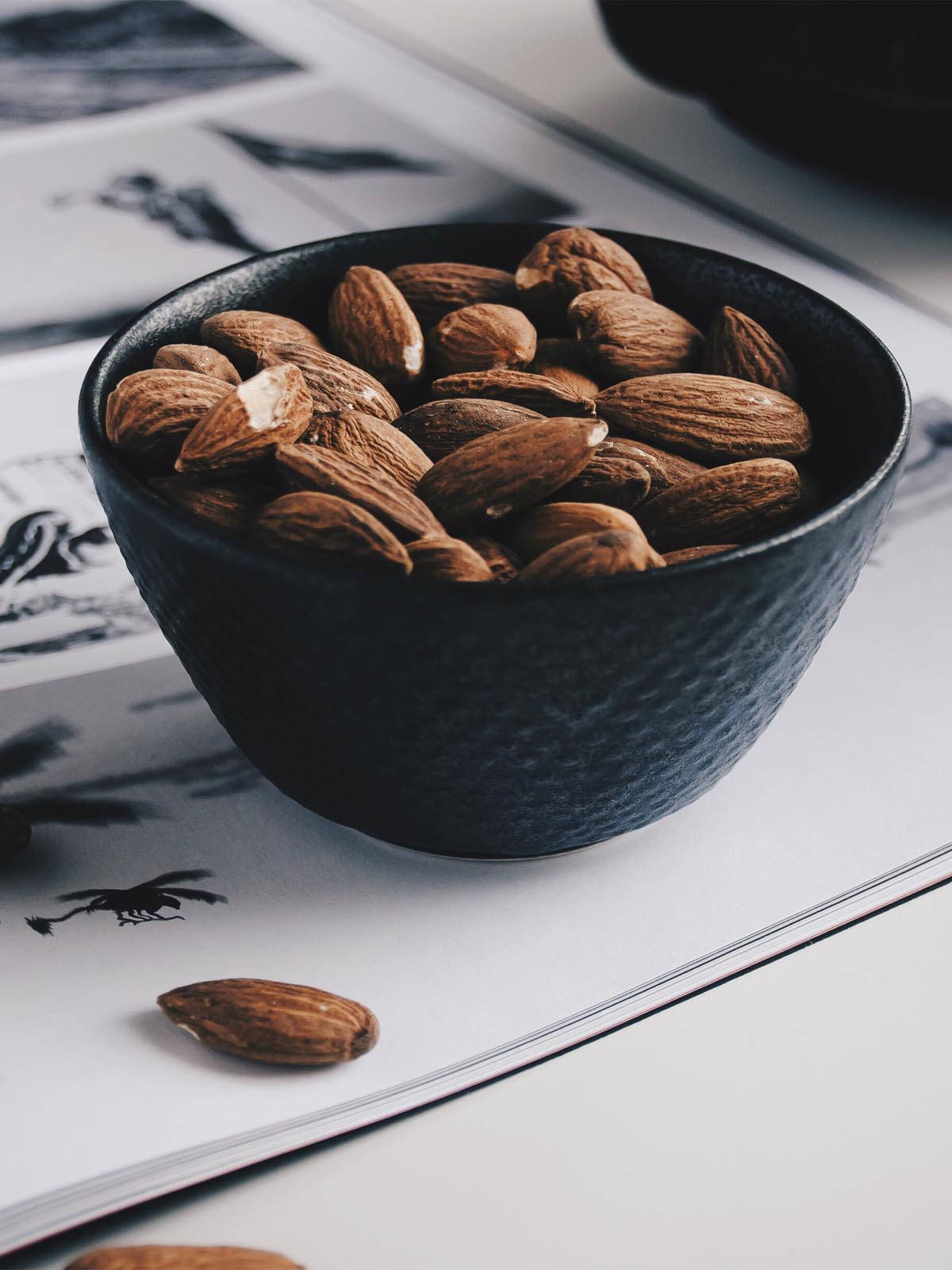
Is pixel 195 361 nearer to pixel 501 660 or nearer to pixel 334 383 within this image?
pixel 334 383

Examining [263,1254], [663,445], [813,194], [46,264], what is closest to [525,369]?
[663,445]

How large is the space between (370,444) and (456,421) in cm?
3

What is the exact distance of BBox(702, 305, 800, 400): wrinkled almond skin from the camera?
53 centimetres

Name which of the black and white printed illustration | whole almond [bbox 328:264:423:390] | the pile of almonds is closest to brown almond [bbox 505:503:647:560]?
the pile of almonds

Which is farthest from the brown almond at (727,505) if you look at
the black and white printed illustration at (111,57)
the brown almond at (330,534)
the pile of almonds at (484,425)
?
the black and white printed illustration at (111,57)

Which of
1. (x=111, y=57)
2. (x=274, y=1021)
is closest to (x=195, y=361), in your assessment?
(x=274, y=1021)

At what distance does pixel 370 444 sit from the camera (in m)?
0.48

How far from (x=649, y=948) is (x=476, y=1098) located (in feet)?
0.27

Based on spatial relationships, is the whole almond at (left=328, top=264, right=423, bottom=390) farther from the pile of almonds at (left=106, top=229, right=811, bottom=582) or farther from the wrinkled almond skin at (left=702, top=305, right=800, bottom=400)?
the wrinkled almond skin at (left=702, top=305, right=800, bottom=400)

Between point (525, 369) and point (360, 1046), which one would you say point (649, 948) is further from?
point (525, 369)

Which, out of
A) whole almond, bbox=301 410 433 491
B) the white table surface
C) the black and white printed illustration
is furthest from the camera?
the black and white printed illustration

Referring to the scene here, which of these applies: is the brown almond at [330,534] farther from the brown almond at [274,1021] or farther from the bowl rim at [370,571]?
the brown almond at [274,1021]

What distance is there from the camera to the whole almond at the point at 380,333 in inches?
21.2

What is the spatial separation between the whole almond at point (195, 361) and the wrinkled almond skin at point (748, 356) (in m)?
0.19
